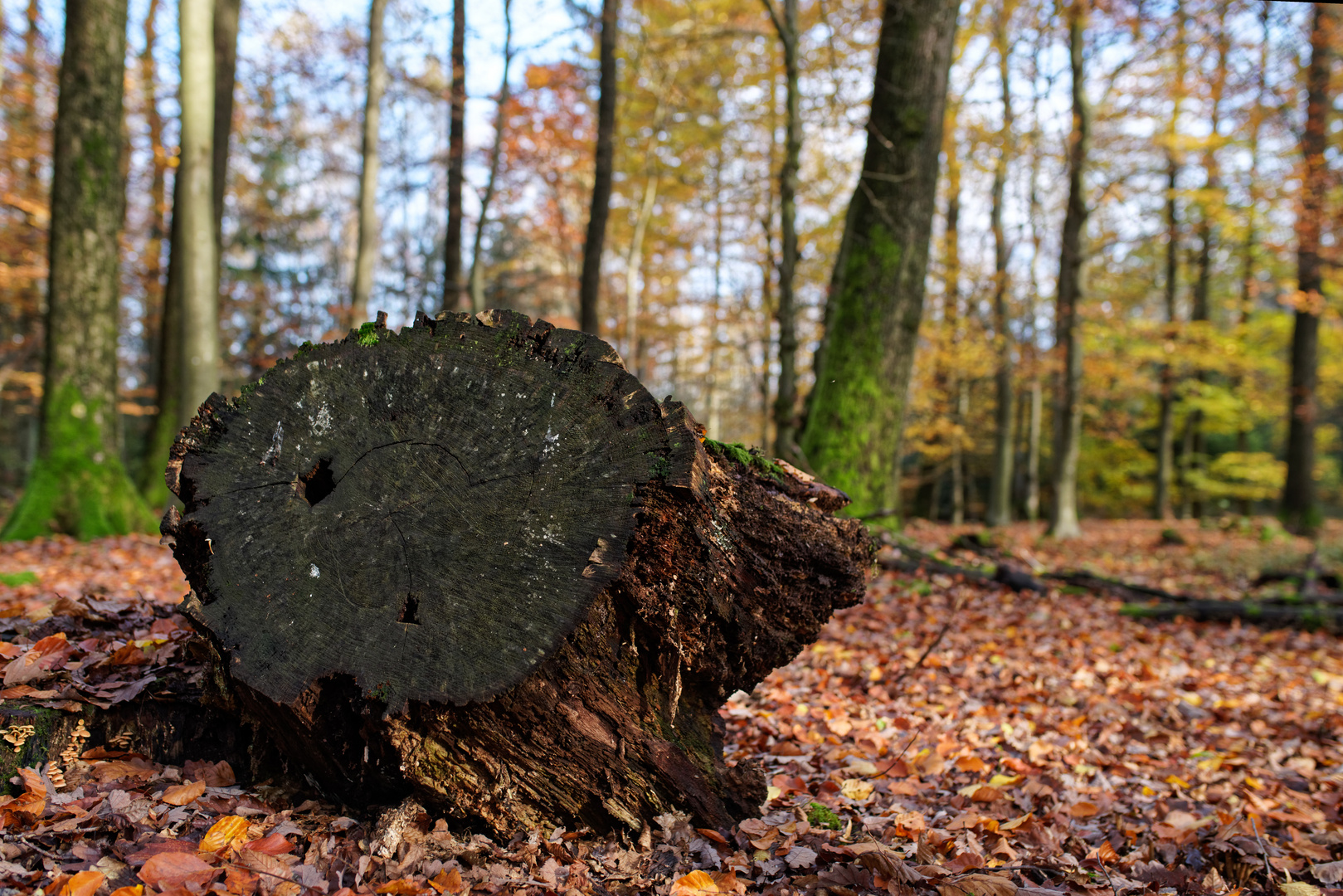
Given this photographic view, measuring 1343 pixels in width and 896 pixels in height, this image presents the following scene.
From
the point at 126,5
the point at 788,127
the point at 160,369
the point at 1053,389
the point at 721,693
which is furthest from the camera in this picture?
the point at 1053,389

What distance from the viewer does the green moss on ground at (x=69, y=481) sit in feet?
22.3

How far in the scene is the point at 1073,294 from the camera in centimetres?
1215

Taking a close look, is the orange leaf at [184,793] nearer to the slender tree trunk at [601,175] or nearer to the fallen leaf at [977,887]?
the fallen leaf at [977,887]

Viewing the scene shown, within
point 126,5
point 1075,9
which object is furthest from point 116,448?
point 1075,9

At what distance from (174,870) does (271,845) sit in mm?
240

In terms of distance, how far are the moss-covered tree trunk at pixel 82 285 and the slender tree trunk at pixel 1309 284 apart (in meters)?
16.0

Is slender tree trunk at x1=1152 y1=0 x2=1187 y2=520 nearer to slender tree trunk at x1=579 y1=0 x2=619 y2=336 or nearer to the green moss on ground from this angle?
slender tree trunk at x1=579 y1=0 x2=619 y2=336

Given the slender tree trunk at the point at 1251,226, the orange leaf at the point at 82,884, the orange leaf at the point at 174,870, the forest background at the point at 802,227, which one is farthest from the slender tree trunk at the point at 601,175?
the orange leaf at the point at 82,884

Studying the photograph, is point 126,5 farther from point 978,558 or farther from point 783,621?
point 978,558

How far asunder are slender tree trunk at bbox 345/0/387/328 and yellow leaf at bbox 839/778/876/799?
32.8 ft

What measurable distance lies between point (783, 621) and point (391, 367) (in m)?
1.51

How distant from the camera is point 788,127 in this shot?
8.28 meters

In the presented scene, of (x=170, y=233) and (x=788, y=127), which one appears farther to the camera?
(x=170, y=233)

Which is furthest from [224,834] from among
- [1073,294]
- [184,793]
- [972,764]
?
[1073,294]
